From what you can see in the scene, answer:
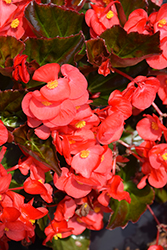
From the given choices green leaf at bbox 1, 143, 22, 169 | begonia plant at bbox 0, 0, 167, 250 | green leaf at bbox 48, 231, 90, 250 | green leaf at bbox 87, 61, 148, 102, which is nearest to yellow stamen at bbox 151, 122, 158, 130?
begonia plant at bbox 0, 0, 167, 250

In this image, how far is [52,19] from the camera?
0.54m

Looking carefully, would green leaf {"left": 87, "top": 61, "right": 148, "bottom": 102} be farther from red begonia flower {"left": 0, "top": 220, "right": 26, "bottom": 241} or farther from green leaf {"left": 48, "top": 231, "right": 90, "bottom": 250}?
green leaf {"left": 48, "top": 231, "right": 90, "bottom": 250}

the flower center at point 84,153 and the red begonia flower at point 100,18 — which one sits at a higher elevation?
the red begonia flower at point 100,18

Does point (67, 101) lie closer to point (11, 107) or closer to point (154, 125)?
point (11, 107)

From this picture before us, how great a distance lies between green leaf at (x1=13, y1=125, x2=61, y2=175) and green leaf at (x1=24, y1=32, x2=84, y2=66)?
0.51ft

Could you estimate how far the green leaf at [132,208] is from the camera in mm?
701

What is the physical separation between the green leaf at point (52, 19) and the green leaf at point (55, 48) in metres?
0.04

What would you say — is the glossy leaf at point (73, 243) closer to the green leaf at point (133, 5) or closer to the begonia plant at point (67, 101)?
the begonia plant at point (67, 101)

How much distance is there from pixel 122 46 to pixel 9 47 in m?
0.24

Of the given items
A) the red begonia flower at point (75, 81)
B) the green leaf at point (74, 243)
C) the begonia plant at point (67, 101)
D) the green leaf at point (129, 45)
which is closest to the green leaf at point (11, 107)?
the begonia plant at point (67, 101)

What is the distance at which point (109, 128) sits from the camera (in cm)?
47

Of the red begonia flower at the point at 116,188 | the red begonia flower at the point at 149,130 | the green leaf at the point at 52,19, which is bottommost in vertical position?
the red begonia flower at the point at 116,188

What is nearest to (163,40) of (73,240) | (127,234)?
(73,240)

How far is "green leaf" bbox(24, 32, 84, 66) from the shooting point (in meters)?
0.51
